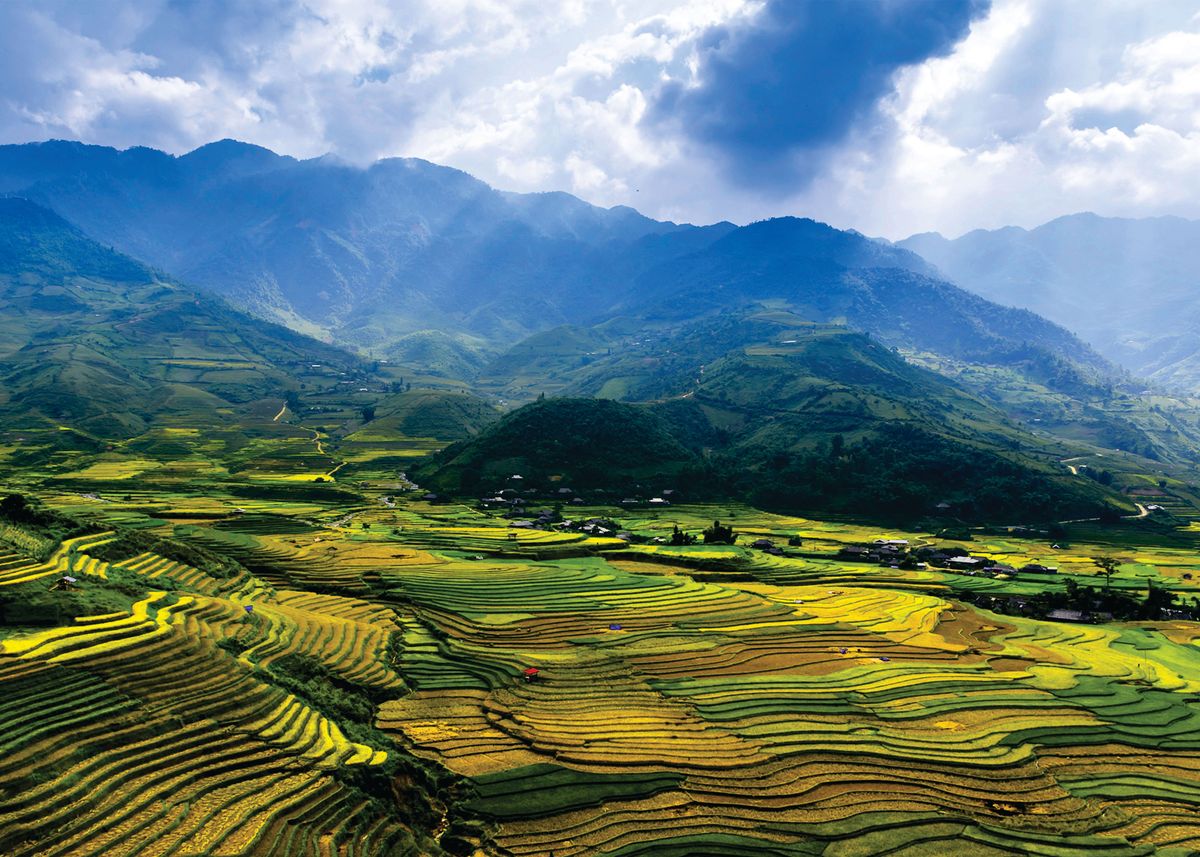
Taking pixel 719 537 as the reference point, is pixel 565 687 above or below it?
below

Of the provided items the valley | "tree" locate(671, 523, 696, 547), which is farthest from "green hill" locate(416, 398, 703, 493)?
"tree" locate(671, 523, 696, 547)

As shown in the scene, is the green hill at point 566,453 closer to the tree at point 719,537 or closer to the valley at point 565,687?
the valley at point 565,687

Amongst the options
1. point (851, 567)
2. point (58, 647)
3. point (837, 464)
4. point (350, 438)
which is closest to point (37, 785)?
point (58, 647)

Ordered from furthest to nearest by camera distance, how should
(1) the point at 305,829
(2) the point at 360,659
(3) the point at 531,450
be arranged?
(3) the point at 531,450, (2) the point at 360,659, (1) the point at 305,829

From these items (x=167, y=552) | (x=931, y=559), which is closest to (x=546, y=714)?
(x=167, y=552)

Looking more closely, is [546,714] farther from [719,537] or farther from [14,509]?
[719,537]

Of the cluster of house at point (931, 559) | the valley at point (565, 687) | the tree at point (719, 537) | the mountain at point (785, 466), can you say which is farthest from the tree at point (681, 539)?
the mountain at point (785, 466)

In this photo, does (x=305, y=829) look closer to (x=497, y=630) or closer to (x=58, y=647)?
(x=58, y=647)

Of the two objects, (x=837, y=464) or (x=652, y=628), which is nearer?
(x=652, y=628)
